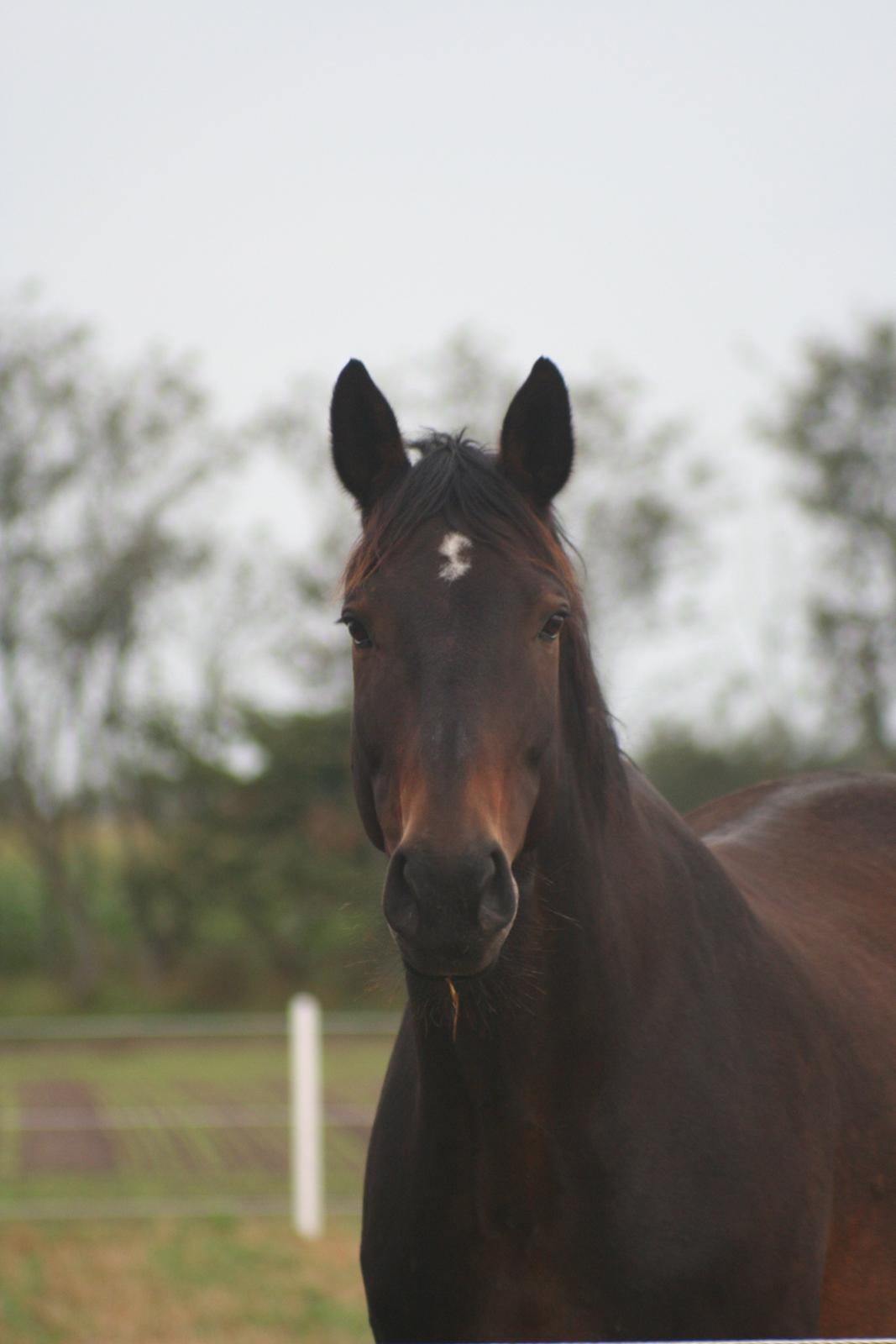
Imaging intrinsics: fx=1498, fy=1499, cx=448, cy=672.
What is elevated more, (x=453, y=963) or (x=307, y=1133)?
(x=453, y=963)

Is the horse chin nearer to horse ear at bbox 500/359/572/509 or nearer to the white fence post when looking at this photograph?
horse ear at bbox 500/359/572/509

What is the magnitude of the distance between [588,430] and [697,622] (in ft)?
15.3

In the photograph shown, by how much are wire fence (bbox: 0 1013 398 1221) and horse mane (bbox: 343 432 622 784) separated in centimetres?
774

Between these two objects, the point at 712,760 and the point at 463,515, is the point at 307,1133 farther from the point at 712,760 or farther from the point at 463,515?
the point at 712,760

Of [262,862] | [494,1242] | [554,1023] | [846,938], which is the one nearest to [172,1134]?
[846,938]

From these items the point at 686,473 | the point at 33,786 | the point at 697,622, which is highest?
the point at 686,473

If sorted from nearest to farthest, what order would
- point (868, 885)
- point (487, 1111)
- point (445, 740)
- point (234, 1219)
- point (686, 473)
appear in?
1. point (445, 740)
2. point (487, 1111)
3. point (868, 885)
4. point (234, 1219)
5. point (686, 473)

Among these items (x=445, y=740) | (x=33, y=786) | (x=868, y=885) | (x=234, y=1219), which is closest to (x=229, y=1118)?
(x=234, y=1219)

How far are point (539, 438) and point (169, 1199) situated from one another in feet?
28.5

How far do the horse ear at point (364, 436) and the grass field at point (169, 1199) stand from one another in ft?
15.8

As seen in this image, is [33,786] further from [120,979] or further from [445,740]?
[445,740]

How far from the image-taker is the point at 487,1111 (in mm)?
2629

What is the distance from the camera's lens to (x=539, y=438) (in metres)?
2.77

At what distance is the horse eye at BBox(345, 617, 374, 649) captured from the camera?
8.46 feet
